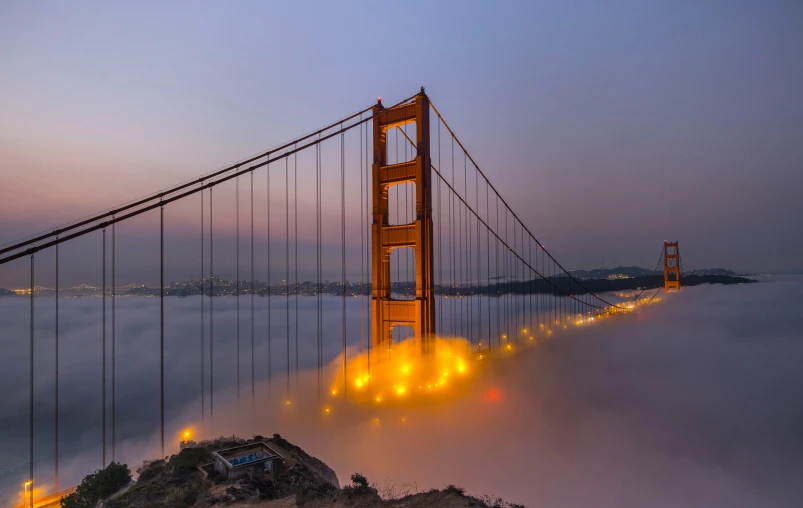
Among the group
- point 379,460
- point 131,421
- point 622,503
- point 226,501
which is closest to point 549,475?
point 622,503

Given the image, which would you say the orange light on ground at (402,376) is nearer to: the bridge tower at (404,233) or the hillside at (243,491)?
the bridge tower at (404,233)


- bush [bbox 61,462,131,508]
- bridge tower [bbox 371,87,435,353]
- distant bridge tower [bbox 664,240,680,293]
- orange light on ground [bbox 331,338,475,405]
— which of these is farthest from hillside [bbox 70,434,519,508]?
distant bridge tower [bbox 664,240,680,293]

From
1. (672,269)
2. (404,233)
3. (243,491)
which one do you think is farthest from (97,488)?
(672,269)

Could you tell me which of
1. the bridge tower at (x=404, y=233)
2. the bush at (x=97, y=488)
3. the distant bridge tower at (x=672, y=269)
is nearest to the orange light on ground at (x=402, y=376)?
the bridge tower at (x=404, y=233)

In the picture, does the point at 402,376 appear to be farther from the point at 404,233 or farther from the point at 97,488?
the point at 97,488

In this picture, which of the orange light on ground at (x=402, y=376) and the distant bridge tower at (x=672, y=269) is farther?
the distant bridge tower at (x=672, y=269)

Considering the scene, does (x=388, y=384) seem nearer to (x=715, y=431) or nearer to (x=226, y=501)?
(x=226, y=501)

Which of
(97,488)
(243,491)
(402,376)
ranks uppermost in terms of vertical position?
(402,376)
